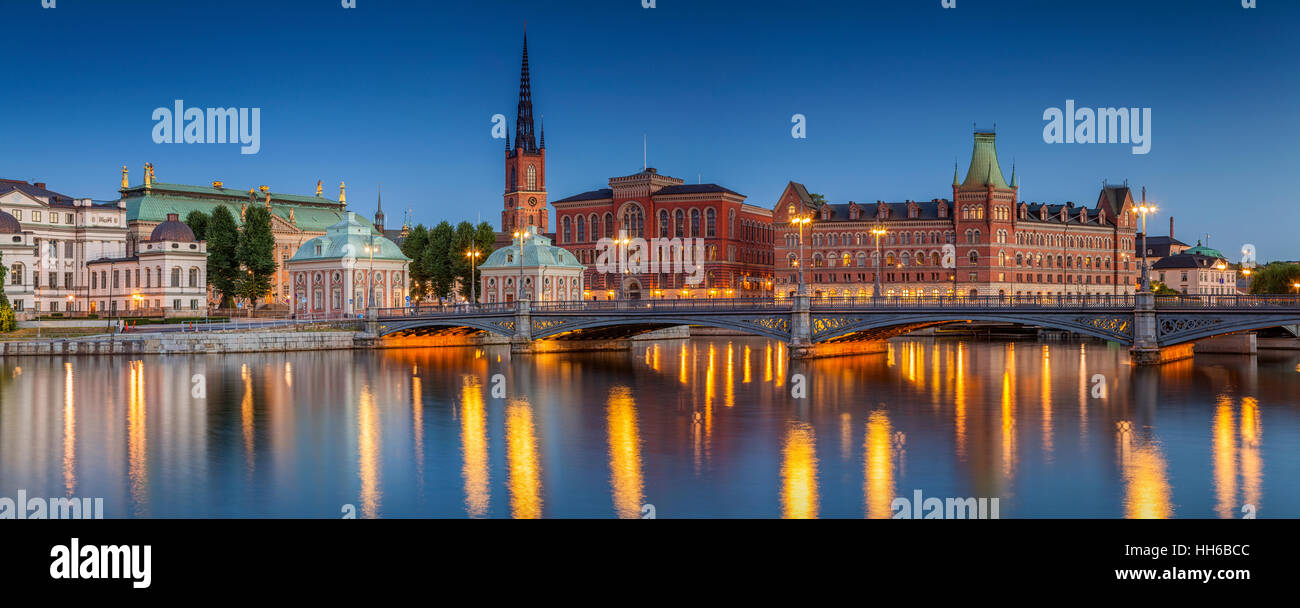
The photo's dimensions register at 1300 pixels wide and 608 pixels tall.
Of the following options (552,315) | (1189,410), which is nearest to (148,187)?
(552,315)

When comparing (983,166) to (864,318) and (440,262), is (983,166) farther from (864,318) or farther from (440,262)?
(864,318)

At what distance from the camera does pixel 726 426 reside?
41.0 m

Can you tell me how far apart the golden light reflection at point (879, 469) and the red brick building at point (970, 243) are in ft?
322

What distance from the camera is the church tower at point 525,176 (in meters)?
167

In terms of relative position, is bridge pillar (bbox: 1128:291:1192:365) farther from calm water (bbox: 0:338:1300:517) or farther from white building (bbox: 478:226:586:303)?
Answer: white building (bbox: 478:226:586:303)

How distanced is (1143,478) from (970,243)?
362 ft

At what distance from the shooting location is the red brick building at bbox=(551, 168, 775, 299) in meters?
145

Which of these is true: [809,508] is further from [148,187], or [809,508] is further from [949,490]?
[148,187]

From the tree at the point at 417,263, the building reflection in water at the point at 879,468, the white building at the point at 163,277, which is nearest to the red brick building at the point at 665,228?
the tree at the point at 417,263

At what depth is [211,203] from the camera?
483ft

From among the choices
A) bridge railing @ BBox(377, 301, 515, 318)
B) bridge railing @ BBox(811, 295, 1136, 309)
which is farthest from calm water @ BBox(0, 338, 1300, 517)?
bridge railing @ BBox(377, 301, 515, 318)

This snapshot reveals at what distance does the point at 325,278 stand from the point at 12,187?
39.8 metres

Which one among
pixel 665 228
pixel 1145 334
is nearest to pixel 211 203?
pixel 665 228
